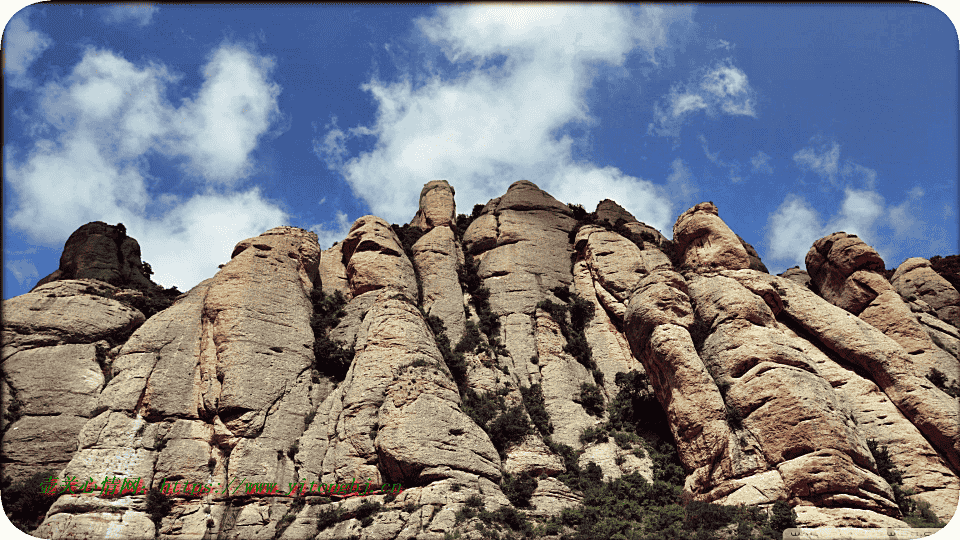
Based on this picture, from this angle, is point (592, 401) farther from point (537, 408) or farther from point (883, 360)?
point (883, 360)

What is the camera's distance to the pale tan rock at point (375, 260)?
41.3 m

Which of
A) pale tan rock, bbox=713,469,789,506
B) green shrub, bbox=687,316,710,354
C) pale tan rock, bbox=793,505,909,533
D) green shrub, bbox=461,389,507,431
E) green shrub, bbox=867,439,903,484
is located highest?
green shrub, bbox=687,316,710,354

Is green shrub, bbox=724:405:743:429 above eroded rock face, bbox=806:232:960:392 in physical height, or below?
below

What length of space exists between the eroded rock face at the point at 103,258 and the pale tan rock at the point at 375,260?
50.9 ft

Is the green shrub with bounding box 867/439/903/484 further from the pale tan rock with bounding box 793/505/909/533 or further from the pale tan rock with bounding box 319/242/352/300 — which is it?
the pale tan rock with bounding box 319/242/352/300

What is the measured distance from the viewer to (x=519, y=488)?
30125 millimetres

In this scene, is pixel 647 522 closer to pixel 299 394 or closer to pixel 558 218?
pixel 299 394

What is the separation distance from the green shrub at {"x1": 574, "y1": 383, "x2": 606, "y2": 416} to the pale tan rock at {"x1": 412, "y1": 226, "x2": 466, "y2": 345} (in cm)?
884

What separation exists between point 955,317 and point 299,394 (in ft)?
141

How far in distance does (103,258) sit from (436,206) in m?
25.5

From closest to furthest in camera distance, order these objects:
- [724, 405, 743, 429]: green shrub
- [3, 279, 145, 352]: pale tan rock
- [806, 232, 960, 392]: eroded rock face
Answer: [724, 405, 743, 429]: green shrub → [3, 279, 145, 352]: pale tan rock → [806, 232, 960, 392]: eroded rock face

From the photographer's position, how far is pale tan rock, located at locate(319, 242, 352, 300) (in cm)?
4425

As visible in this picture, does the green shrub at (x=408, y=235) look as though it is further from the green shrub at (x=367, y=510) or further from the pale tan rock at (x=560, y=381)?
the green shrub at (x=367, y=510)

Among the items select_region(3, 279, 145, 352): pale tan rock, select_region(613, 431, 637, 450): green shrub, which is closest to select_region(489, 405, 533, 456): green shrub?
select_region(613, 431, 637, 450): green shrub
